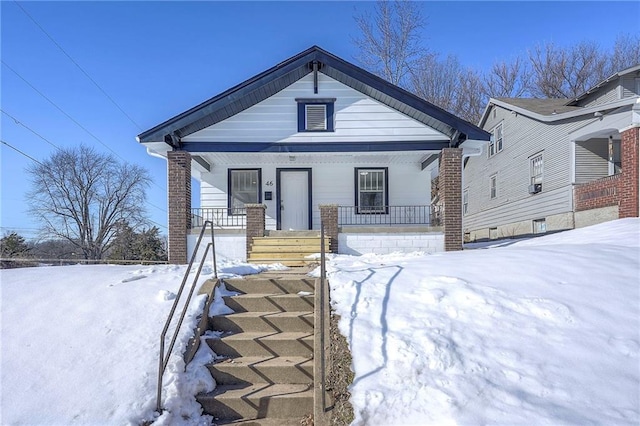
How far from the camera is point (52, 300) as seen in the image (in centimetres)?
472

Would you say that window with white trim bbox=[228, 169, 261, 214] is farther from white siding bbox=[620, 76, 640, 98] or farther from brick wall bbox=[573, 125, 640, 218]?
white siding bbox=[620, 76, 640, 98]

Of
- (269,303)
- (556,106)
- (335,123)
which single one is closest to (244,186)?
(335,123)

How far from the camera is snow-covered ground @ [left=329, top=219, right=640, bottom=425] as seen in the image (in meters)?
3.04

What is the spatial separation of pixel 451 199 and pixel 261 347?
720cm

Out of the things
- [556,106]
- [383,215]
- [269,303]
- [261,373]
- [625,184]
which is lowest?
[261,373]

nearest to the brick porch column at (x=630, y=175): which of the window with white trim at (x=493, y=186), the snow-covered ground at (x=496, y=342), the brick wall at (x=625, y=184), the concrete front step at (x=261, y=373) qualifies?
the brick wall at (x=625, y=184)

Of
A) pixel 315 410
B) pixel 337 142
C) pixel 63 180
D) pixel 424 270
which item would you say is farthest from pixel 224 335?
pixel 63 180

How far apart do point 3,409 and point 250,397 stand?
2101 mm

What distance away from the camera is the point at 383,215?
1204 centimetres

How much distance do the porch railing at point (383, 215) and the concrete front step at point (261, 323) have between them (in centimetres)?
738

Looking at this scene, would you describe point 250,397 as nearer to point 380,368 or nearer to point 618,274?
point 380,368

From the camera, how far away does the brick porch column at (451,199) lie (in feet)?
32.0

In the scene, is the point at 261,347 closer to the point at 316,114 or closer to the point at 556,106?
the point at 316,114

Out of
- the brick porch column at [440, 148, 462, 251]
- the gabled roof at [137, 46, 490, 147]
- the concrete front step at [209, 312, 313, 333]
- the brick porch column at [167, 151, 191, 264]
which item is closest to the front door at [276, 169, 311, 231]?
the gabled roof at [137, 46, 490, 147]
